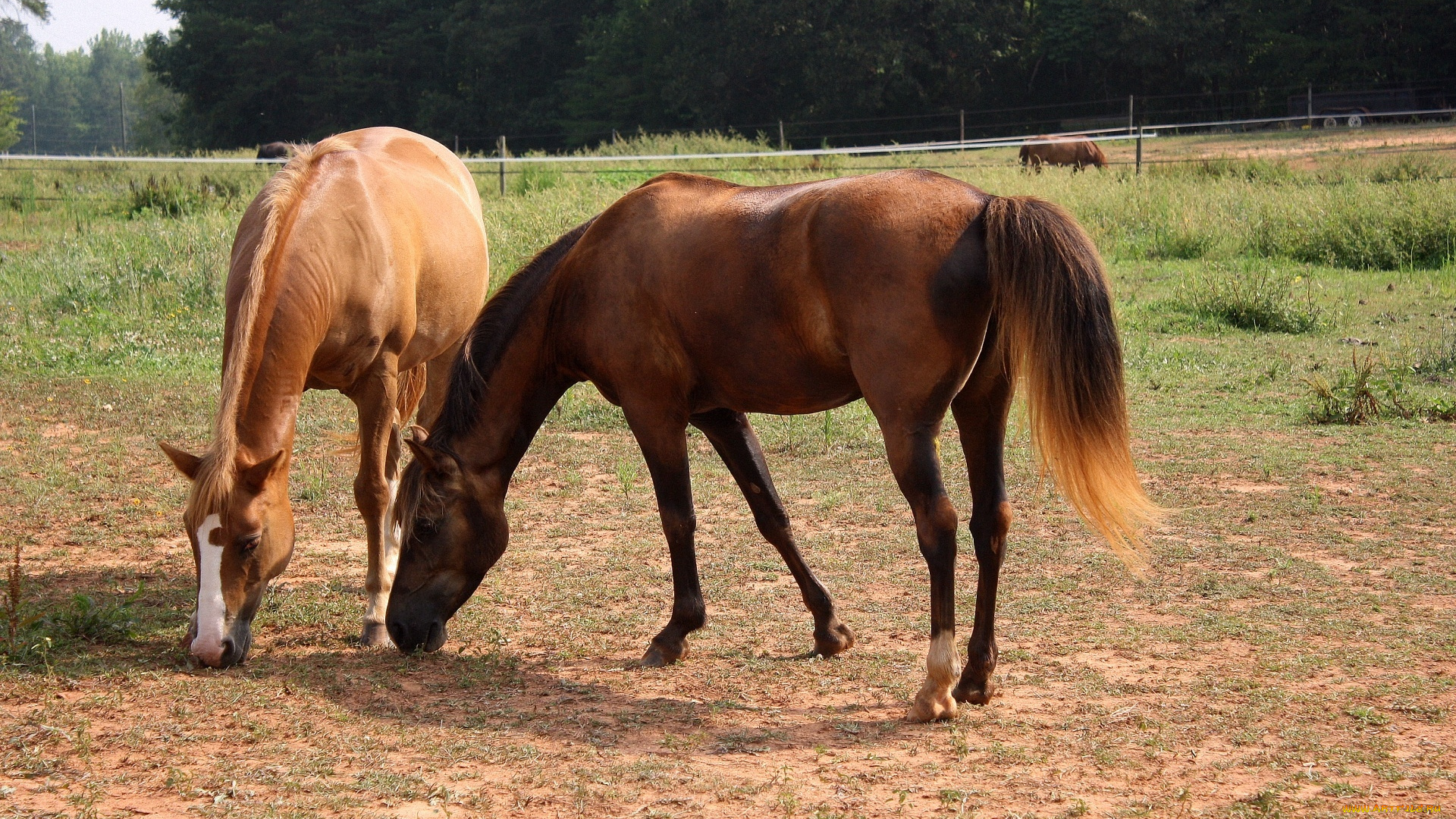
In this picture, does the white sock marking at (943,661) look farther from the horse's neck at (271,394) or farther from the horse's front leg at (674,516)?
the horse's neck at (271,394)

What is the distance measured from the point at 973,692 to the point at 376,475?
2.57 m

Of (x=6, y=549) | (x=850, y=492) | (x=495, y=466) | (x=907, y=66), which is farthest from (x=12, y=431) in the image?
(x=907, y=66)

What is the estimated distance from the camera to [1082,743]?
326 centimetres

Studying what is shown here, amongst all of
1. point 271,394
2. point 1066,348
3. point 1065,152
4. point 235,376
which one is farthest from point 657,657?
point 1065,152

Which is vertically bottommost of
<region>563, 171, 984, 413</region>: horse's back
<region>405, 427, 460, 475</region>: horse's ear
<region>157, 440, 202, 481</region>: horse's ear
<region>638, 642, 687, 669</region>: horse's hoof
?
<region>638, 642, 687, 669</region>: horse's hoof

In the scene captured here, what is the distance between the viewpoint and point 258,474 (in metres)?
3.65

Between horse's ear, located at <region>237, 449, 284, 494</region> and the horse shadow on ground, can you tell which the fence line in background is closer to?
the horse shadow on ground

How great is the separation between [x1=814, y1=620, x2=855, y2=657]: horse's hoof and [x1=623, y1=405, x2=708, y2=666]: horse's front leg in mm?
439

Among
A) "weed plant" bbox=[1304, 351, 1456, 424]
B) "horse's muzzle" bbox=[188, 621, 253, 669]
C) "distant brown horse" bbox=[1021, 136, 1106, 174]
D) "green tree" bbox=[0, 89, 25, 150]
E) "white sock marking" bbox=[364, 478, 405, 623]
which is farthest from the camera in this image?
"green tree" bbox=[0, 89, 25, 150]

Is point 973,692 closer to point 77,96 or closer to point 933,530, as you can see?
point 933,530

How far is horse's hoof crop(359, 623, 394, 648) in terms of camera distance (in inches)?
170

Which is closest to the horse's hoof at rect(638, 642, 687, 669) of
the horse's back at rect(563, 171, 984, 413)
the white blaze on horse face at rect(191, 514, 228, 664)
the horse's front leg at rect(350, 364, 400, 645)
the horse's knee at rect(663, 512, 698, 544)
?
the horse's knee at rect(663, 512, 698, 544)

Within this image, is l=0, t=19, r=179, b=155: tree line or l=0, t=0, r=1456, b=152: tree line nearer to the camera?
→ l=0, t=0, r=1456, b=152: tree line

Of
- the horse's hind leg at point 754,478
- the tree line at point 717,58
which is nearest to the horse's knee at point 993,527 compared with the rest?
the horse's hind leg at point 754,478
